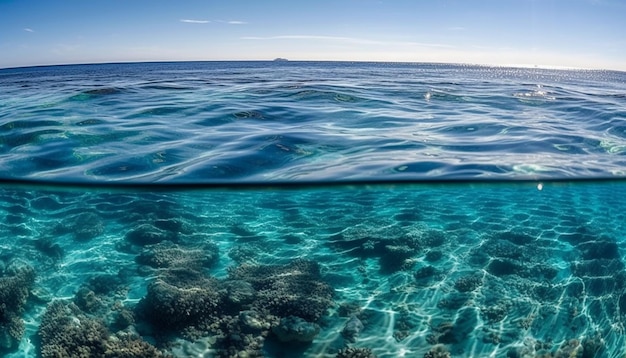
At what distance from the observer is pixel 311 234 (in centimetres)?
976

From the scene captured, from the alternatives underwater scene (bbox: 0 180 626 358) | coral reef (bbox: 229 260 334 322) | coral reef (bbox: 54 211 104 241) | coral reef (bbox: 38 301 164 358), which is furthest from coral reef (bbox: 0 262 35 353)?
coral reef (bbox: 229 260 334 322)

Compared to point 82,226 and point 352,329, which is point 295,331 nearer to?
point 352,329

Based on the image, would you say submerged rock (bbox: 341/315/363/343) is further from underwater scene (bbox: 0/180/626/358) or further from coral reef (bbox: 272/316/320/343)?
coral reef (bbox: 272/316/320/343)

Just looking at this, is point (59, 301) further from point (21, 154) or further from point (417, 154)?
point (417, 154)

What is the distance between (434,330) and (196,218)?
6.48 metres

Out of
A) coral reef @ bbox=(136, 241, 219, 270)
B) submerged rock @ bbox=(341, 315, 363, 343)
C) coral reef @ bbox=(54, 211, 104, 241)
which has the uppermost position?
coral reef @ bbox=(54, 211, 104, 241)

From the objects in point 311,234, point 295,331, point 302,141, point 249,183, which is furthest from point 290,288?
point 302,141

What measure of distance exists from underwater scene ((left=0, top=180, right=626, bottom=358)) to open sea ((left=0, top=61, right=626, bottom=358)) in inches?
1.6

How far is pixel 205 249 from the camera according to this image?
8.95 meters

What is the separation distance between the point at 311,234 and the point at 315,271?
1.72 m

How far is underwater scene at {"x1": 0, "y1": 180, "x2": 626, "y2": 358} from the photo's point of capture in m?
6.41

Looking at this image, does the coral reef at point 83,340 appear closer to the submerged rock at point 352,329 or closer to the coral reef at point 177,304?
the coral reef at point 177,304

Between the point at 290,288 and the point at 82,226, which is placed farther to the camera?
the point at 82,226

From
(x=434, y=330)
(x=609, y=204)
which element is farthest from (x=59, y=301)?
(x=609, y=204)
